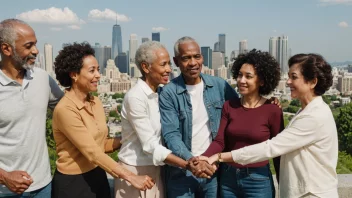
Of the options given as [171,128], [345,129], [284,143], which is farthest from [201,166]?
[345,129]

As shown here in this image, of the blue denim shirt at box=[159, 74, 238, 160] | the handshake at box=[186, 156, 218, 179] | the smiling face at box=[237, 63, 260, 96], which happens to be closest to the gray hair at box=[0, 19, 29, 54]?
the blue denim shirt at box=[159, 74, 238, 160]

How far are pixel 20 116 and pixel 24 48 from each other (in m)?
0.35

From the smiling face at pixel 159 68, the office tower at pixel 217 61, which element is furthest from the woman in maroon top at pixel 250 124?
the office tower at pixel 217 61

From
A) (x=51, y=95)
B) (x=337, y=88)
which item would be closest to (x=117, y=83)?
(x=337, y=88)

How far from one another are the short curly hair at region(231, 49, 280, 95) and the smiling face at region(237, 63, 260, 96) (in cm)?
3

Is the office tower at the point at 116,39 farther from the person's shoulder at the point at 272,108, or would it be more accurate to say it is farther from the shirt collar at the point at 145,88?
the person's shoulder at the point at 272,108

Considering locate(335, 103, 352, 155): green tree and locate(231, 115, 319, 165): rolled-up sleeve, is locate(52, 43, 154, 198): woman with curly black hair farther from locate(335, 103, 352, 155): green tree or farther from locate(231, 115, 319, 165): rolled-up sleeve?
locate(335, 103, 352, 155): green tree

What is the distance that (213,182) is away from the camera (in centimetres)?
208

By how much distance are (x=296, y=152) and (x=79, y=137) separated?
111 centimetres

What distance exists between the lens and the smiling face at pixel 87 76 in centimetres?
199

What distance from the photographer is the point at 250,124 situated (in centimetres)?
202

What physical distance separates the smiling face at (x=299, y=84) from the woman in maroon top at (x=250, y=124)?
17 cm

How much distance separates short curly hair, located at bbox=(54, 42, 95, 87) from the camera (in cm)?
197

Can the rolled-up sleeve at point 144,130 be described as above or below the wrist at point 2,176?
above
